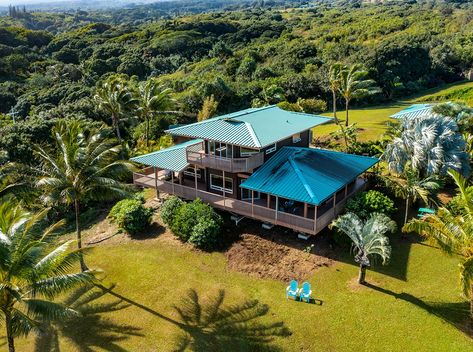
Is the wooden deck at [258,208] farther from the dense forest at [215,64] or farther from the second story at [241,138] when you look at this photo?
the dense forest at [215,64]

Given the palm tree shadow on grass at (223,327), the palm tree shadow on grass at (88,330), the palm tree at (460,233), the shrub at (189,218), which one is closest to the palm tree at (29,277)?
the palm tree shadow on grass at (88,330)

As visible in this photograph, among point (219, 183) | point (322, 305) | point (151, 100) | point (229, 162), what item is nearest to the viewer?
point (322, 305)

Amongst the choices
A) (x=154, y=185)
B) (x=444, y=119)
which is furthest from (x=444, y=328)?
(x=154, y=185)

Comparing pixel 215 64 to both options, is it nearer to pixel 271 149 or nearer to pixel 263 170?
pixel 271 149

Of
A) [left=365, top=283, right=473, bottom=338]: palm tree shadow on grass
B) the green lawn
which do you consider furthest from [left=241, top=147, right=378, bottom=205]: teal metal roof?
[left=365, top=283, right=473, bottom=338]: palm tree shadow on grass

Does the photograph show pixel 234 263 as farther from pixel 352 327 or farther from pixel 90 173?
pixel 90 173

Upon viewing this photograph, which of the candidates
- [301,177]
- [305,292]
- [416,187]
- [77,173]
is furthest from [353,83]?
[77,173]

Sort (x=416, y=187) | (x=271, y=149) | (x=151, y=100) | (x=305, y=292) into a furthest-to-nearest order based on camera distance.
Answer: (x=151, y=100), (x=271, y=149), (x=416, y=187), (x=305, y=292)
